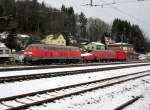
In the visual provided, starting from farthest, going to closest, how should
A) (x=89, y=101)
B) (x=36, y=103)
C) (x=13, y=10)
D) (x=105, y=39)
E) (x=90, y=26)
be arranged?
(x=90, y=26), (x=105, y=39), (x=13, y=10), (x=89, y=101), (x=36, y=103)

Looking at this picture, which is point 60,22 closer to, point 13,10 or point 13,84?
point 13,10

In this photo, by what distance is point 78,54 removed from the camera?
52.3 m

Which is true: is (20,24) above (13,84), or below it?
above

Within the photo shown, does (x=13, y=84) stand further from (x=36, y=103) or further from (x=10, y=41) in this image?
(x=10, y=41)

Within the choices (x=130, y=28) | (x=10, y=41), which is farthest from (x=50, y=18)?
(x=130, y=28)

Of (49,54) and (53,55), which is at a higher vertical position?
(49,54)

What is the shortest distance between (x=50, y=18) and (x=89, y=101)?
A: 4182 inches

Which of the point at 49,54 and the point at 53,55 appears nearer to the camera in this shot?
the point at 49,54

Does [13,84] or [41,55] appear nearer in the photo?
[13,84]

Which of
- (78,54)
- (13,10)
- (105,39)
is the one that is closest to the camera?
(78,54)

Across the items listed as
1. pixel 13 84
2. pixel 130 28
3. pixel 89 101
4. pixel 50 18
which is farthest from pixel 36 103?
pixel 130 28

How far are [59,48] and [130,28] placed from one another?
12856 centimetres

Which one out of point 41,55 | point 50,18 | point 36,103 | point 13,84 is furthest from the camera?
point 50,18

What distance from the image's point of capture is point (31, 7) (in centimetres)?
10769
